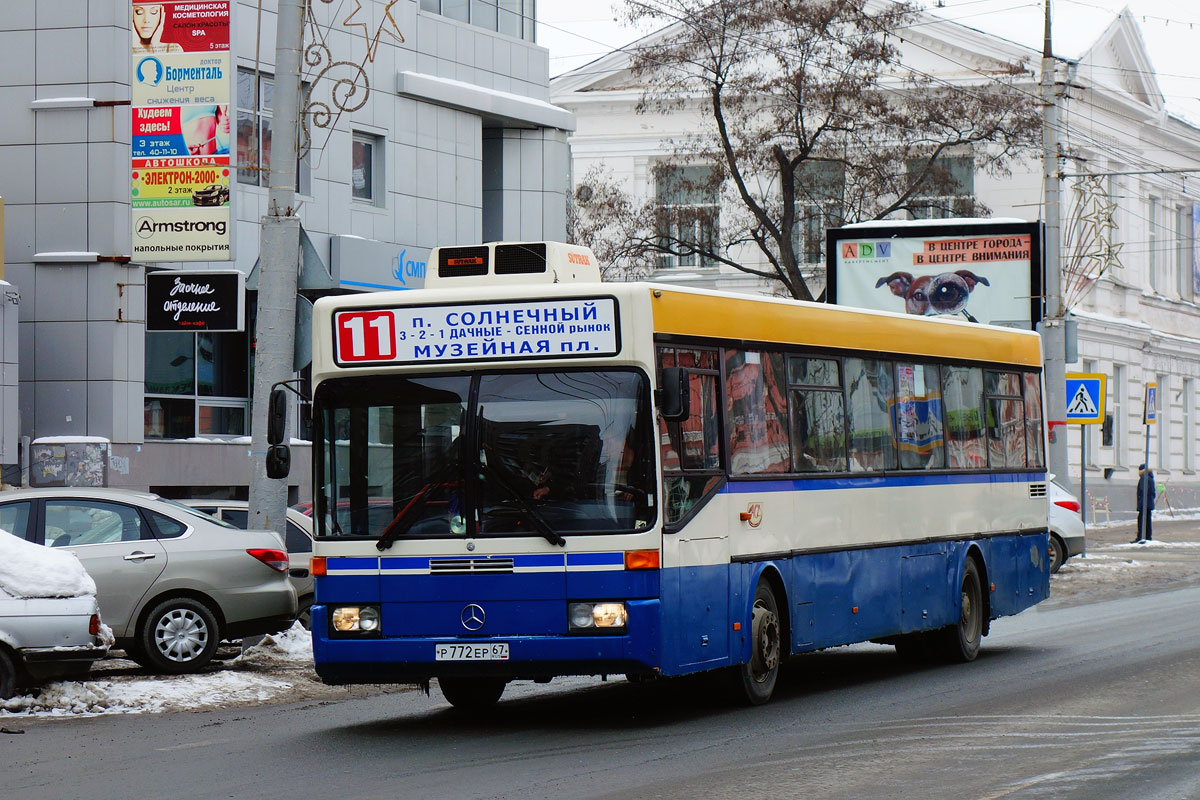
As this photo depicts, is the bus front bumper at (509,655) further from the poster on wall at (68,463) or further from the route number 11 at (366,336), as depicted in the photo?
the poster on wall at (68,463)

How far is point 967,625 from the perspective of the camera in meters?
15.9

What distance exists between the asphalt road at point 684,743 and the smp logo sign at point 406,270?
47.3 ft

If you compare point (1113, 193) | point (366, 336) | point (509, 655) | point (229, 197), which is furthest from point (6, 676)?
point (1113, 193)

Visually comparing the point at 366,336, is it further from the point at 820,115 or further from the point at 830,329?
the point at 820,115

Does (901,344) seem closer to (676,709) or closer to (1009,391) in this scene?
(1009,391)

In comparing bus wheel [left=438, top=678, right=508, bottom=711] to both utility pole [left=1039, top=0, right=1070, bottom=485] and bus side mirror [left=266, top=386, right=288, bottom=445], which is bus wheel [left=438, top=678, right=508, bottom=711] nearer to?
bus side mirror [left=266, top=386, right=288, bottom=445]

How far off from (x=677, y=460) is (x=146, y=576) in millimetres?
5086

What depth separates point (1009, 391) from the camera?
658 inches

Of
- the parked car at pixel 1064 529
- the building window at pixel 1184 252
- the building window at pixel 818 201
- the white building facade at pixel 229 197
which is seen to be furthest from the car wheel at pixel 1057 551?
the building window at pixel 1184 252

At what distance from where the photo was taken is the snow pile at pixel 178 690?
12586mm

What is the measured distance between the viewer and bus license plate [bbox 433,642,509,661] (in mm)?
10922

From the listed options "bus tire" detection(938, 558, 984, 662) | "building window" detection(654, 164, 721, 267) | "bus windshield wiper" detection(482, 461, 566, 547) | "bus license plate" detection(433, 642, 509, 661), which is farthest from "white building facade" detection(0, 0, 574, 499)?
"bus license plate" detection(433, 642, 509, 661)

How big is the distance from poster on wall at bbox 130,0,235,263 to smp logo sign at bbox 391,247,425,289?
21.7 feet

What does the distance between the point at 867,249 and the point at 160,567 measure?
20.0 m
